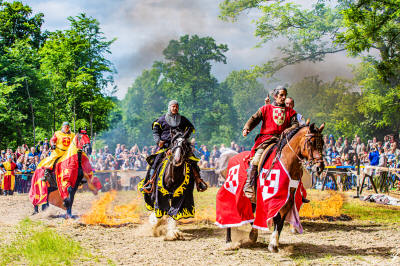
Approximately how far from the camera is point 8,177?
2034 cm

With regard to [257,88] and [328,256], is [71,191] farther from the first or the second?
[257,88]

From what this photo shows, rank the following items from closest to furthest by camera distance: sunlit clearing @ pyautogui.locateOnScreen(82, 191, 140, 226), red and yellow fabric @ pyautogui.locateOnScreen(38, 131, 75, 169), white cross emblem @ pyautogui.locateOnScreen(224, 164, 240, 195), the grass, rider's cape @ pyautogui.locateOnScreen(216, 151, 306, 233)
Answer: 1. the grass
2. rider's cape @ pyautogui.locateOnScreen(216, 151, 306, 233)
3. white cross emblem @ pyautogui.locateOnScreen(224, 164, 240, 195)
4. sunlit clearing @ pyautogui.locateOnScreen(82, 191, 140, 226)
5. red and yellow fabric @ pyautogui.locateOnScreen(38, 131, 75, 169)

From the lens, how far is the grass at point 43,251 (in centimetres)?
659

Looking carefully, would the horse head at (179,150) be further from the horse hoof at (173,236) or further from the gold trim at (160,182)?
the horse hoof at (173,236)

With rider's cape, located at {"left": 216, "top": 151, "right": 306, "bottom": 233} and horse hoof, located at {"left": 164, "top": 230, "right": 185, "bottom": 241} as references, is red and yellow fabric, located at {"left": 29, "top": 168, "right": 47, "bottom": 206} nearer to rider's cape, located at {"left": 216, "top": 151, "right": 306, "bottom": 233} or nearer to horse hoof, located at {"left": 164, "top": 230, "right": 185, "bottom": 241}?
horse hoof, located at {"left": 164, "top": 230, "right": 185, "bottom": 241}

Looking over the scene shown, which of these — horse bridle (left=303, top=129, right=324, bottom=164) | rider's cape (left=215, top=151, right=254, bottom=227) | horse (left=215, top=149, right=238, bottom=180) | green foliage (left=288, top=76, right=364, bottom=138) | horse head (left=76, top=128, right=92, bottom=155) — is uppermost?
green foliage (left=288, top=76, right=364, bottom=138)

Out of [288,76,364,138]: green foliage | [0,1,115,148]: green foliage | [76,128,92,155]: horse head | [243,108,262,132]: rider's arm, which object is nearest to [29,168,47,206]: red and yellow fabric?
[76,128,92,155]: horse head

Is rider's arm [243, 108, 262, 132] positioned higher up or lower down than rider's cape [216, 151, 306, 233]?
higher up

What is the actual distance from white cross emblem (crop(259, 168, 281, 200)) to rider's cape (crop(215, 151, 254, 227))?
1.74 ft

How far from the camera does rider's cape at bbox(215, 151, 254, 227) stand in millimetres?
7699

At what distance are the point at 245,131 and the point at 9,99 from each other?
23.1 m

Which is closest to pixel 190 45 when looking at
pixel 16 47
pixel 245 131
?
pixel 16 47

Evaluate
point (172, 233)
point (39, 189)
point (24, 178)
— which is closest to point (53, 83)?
point (24, 178)

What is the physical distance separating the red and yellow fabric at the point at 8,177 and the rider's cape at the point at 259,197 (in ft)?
49.5
